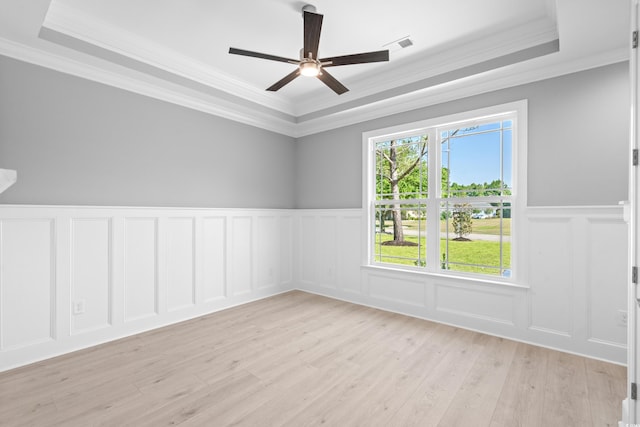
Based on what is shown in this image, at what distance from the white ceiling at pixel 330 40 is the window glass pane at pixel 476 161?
17.5 inches

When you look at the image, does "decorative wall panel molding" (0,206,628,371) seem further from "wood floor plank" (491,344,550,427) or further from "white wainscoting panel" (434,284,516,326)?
"wood floor plank" (491,344,550,427)

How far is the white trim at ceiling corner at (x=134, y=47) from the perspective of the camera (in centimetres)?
249

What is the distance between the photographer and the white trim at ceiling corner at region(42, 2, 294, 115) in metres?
2.49

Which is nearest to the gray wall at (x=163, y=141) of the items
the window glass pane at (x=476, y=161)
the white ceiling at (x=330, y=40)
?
the white ceiling at (x=330, y=40)

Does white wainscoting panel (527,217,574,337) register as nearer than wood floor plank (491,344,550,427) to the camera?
No

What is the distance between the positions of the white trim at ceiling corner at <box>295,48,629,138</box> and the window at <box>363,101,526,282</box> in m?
0.24

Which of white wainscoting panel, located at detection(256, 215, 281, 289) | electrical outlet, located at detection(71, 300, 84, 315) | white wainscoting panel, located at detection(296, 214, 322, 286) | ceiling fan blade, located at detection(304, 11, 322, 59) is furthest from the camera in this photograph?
white wainscoting panel, located at detection(296, 214, 322, 286)

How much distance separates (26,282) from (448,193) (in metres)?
4.27

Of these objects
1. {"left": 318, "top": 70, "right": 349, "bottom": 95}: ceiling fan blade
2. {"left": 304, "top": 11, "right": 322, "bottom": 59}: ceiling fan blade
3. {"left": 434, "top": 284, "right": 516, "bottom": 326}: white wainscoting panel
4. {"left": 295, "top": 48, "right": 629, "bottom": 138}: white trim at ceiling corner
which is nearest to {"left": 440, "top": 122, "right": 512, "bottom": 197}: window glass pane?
{"left": 295, "top": 48, "right": 629, "bottom": 138}: white trim at ceiling corner

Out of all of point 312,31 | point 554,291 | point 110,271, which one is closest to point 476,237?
point 554,291

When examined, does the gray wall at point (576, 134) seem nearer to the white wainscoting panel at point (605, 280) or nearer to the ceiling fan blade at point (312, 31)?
the white wainscoting panel at point (605, 280)

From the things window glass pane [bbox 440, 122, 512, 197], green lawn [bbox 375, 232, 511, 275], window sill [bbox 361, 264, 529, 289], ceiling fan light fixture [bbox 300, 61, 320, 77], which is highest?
ceiling fan light fixture [bbox 300, 61, 320, 77]

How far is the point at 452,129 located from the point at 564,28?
4.51 ft

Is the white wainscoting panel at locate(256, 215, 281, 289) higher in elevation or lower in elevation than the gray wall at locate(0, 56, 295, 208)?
lower
